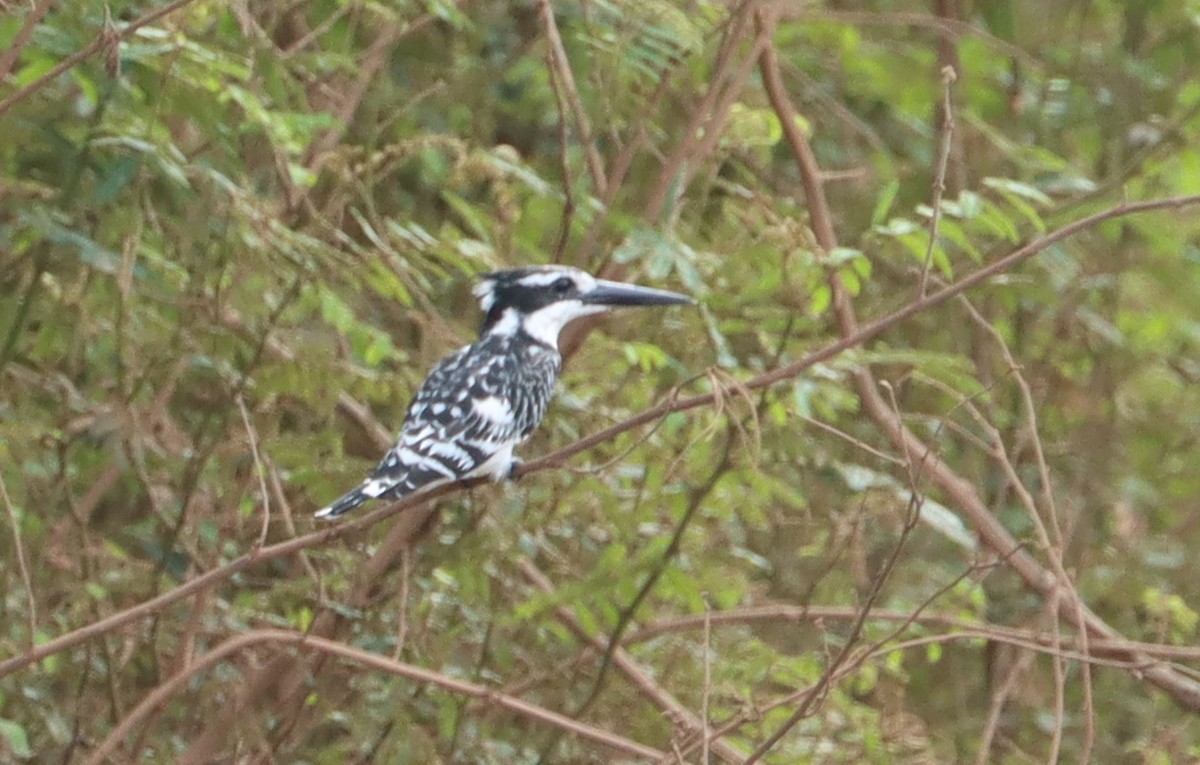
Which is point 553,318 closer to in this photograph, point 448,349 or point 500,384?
point 500,384

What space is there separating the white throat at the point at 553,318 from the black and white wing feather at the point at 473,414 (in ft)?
0.14

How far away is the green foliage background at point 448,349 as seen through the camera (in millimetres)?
2664

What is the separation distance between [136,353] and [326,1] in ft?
2.35

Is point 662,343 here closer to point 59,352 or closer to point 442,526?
point 442,526

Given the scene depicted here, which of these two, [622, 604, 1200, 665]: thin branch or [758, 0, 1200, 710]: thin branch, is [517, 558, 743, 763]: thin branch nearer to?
[622, 604, 1200, 665]: thin branch

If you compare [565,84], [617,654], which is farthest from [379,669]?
[565,84]

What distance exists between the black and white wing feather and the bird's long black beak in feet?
0.46

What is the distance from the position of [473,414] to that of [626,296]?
343mm

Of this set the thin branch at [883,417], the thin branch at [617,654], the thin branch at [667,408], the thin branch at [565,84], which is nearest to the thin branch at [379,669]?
the thin branch at [667,408]

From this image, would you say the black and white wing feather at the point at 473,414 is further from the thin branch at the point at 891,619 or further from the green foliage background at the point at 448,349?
the thin branch at the point at 891,619

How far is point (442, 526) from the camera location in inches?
124

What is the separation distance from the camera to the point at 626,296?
2.97 meters

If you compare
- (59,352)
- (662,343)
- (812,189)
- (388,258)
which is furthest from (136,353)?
(812,189)

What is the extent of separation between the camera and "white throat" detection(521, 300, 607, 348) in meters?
3.02
